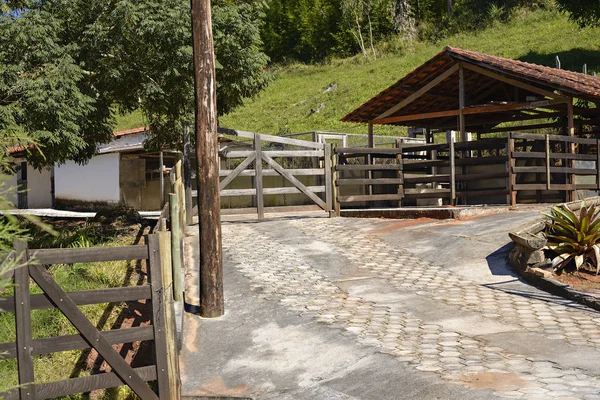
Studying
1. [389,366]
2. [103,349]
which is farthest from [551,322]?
[103,349]

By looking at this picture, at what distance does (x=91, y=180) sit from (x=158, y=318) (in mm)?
27023

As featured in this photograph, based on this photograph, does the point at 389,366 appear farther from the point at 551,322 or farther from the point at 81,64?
the point at 81,64

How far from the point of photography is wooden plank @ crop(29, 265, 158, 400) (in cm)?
621

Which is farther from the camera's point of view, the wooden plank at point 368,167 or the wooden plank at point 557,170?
the wooden plank at point 368,167

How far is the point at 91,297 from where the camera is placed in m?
6.47

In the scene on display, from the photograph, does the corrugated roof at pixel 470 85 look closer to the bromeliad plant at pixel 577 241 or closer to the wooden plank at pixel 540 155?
the wooden plank at pixel 540 155

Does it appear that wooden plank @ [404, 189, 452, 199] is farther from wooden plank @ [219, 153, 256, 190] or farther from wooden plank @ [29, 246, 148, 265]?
wooden plank @ [29, 246, 148, 265]

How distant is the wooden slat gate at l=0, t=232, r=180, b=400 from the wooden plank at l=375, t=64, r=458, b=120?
1389cm

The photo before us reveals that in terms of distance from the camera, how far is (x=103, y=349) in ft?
21.1

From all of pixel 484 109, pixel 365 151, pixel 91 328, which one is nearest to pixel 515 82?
pixel 484 109

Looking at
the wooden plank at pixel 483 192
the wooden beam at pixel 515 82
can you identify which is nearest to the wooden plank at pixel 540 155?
the wooden plank at pixel 483 192

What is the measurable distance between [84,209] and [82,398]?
25627 millimetres

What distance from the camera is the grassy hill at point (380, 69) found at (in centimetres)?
4906

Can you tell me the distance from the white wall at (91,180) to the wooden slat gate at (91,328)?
83.5 feet
